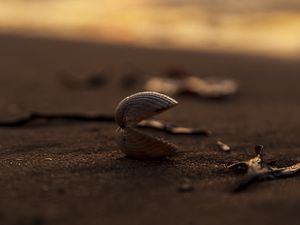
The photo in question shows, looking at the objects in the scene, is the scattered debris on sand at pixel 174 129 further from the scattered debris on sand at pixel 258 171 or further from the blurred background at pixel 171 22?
the blurred background at pixel 171 22

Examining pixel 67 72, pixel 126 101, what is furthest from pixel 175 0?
pixel 126 101

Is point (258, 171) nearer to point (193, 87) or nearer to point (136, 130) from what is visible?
point (136, 130)

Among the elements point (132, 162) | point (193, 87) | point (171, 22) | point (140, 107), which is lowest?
point (132, 162)

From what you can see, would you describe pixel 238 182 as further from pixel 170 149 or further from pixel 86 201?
pixel 86 201

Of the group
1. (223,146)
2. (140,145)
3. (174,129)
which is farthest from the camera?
(174,129)

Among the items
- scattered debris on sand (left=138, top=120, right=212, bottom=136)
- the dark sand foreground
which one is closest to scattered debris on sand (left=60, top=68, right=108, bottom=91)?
the dark sand foreground

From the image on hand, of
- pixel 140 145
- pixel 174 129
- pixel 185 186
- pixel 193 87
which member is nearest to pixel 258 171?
pixel 185 186

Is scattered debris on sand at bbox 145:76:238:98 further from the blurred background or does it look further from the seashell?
the blurred background

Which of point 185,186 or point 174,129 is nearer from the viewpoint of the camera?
point 185,186
